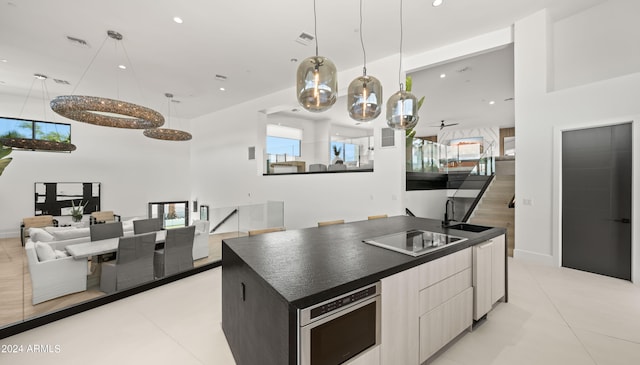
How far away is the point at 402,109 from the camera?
3049 mm

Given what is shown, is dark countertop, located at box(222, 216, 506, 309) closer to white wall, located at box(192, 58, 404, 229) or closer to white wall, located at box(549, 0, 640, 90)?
white wall, located at box(192, 58, 404, 229)

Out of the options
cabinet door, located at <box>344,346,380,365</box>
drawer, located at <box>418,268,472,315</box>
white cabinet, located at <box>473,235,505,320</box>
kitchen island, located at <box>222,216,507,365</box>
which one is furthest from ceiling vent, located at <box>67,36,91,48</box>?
white cabinet, located at <box>473,235,505,320</box>

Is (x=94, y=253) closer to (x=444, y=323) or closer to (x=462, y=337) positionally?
(x=444, y=323)

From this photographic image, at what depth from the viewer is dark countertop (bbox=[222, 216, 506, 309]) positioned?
4.14 feet

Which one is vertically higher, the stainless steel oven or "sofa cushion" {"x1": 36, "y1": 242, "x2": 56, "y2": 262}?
the stainless steel oven

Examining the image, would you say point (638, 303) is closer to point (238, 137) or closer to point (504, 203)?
point (504, 203)

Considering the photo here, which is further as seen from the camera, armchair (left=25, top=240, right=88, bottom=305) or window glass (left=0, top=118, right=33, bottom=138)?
window glass (left=0, top=118, right=33, bottom=138)

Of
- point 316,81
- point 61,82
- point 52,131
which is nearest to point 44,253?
point 316,81

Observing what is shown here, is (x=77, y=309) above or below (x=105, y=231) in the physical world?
below

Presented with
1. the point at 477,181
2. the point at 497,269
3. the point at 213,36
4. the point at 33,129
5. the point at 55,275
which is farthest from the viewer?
the point at 33,129

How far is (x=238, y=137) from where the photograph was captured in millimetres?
9461

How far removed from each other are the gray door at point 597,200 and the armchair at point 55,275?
712 centimetres

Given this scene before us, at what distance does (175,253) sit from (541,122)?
21.4 ft

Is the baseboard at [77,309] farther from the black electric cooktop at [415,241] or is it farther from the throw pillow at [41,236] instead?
the black electric cooktop at [415,241]
